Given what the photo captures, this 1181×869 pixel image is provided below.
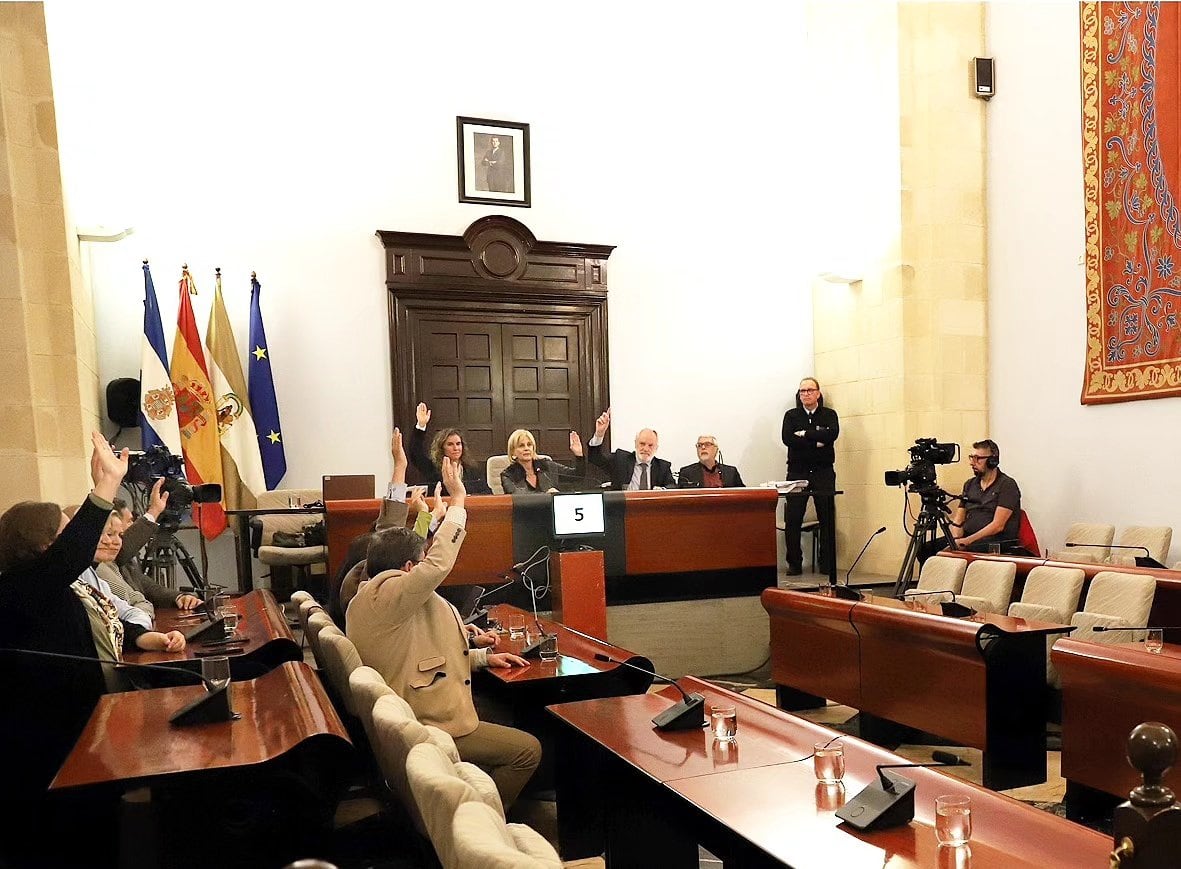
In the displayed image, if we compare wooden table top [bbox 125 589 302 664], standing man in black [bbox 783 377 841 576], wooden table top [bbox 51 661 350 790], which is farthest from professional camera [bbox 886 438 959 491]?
wooden table top [bbox 51 661 350 790]

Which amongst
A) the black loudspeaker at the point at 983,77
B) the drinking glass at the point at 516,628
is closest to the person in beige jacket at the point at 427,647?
the drinking glass at the point at 516,628

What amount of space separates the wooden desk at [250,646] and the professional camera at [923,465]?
13.4 feet

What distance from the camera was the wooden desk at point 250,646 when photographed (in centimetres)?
330

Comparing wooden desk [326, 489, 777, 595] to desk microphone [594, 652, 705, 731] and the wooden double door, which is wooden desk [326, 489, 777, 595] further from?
desk microphone [594, 652, 705, 731]

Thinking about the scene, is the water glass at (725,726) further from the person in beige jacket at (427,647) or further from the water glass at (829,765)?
the person in beige jacket at (427,647)

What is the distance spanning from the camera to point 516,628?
387 cm

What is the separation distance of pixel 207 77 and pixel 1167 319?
7393 mm

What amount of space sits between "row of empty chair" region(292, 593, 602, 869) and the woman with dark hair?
76 cm

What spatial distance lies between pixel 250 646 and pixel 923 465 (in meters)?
4.51

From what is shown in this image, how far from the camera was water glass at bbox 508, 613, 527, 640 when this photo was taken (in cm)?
379

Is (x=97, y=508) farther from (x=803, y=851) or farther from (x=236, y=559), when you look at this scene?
(x=236, y=559)

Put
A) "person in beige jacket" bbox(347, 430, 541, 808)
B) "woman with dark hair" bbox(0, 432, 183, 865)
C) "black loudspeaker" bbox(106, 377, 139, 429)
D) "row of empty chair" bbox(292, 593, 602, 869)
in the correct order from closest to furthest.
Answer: "row of empty chair" bbox(292, 593, 602, 869)
"woman with dark hair" bbox(0, 432, 183, 865)
"person in beige jacket" bbox(347, 430, 541, 808)
"black loudspeaker" bbox(106, 377, 139, 429)

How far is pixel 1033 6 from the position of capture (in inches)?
292

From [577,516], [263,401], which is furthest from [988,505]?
[263,401]
